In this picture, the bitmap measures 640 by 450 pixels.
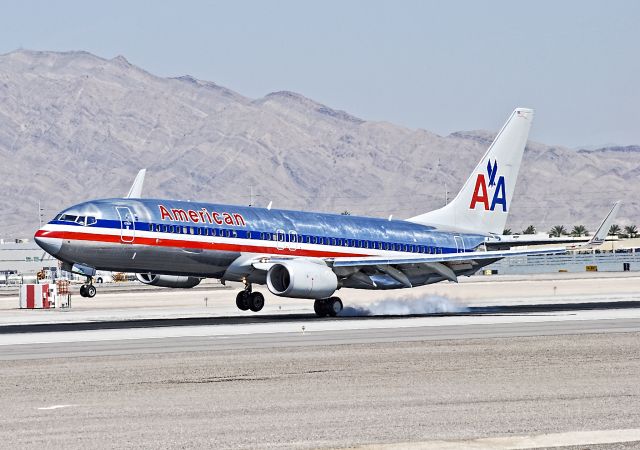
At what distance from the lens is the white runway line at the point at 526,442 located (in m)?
17.2

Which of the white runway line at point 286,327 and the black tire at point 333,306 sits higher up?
the black tire at point 333,306

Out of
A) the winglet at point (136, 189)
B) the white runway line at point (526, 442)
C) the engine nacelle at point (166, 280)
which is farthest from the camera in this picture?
the winglet at point (136, 189)

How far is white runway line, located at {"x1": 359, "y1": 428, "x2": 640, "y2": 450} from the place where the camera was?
1720cm

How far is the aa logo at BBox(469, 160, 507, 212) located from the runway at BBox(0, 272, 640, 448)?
709 inches

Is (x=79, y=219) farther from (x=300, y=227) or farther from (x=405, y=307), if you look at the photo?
(x=405, y=307)

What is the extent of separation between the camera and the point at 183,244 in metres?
50.4

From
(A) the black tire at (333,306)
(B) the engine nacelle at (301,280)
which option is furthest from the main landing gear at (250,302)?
(A) the black tire at (333,306)

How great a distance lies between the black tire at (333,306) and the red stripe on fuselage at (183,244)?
2.89 metres

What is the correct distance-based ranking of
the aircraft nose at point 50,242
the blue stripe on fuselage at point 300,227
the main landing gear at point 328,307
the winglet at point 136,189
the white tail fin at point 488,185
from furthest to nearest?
the winglet at point 136,189
the white tail fin at point 488,185
the main landing gear at point 328,307
the blue stripe on fuselage at point 300,227
the aircraft nose at point 50,242

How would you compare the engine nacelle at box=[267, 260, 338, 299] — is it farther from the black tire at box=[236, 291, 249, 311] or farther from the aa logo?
the aa logo

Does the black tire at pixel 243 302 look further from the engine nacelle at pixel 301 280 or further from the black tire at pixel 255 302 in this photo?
the engine nacelle at pixel 301 280

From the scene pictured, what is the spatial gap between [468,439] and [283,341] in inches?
780

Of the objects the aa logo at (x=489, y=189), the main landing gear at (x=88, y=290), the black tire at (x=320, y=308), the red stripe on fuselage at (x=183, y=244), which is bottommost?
the black tire at (x=320, y=308)

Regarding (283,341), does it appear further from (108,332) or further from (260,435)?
(260,435)
